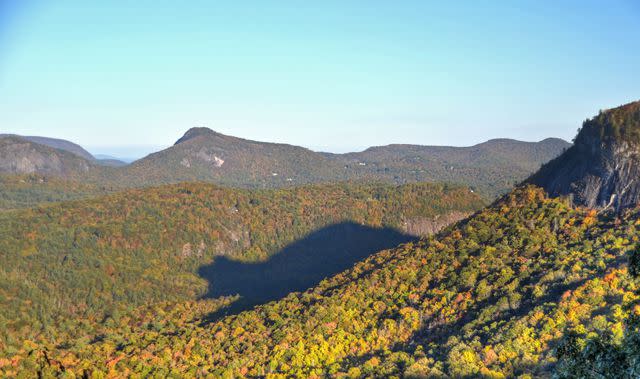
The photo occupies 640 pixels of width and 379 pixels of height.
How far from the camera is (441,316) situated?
105 m

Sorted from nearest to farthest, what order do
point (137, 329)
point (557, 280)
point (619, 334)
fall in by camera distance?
point (619, 334) → point (557, 280) → point (137, 329)

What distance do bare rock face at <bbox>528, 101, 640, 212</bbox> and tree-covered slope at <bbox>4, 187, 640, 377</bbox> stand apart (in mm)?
4705

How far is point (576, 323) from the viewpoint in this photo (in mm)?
81250

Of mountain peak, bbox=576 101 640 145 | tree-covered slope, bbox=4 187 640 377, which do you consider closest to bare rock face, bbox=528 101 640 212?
mountain peak, bbox=576 101 640 145

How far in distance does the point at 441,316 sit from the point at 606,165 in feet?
191

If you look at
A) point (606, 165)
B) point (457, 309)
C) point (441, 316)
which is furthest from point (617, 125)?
point (441, 316)

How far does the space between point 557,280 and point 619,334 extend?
32.1 meters

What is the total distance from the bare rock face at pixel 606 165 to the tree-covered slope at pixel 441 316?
4705 mm

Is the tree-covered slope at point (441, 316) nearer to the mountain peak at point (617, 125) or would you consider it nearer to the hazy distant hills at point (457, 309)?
the hazy distant hills at point (457, 309)

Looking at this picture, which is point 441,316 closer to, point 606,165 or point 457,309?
point 457,309

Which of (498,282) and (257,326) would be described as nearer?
(498,282)

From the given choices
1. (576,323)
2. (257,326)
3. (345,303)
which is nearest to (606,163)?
(576,323)

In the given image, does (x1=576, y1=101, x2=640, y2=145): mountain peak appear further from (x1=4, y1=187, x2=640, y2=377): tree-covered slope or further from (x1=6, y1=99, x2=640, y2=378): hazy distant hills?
(x1=4, y1=187, x2=640, y2=377): tree-covered slope

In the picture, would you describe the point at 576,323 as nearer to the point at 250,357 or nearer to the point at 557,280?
the point at 557,280
